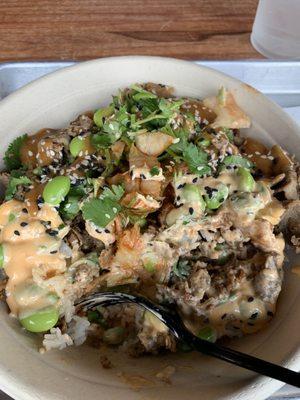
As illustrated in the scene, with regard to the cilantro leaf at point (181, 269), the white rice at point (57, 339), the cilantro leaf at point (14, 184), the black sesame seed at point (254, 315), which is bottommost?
the black sesame seed at point (254, 315)

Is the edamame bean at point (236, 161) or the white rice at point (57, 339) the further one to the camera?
the edamame bean at point (236, 161)

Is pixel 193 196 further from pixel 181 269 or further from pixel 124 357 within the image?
pixel 124 357

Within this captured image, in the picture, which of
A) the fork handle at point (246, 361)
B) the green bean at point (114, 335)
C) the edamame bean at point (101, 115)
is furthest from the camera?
the edamame bean at point (101, 115)

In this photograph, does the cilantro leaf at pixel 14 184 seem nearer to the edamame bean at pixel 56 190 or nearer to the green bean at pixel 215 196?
the edamame bean at pixel 56 190

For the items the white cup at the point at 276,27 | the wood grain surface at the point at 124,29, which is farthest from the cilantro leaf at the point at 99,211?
the white cup at the point at 276,27

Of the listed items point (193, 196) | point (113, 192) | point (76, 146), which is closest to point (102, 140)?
point (76, 146)

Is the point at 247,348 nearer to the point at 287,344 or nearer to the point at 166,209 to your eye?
the point at 287,344

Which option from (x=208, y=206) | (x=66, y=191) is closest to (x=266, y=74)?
(x=208, y=206)
